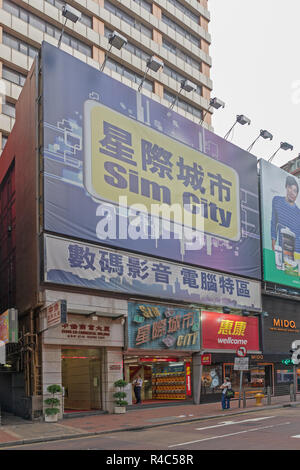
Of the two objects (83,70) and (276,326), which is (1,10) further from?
(276,326)

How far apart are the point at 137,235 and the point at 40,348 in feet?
28.0

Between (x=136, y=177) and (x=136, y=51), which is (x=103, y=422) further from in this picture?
(x=136, y=51)

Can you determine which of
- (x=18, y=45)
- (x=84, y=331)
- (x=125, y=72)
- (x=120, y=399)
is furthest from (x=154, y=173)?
(x=125, y=72)

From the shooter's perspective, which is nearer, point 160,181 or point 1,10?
point 160,181

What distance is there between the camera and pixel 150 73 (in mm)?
57250

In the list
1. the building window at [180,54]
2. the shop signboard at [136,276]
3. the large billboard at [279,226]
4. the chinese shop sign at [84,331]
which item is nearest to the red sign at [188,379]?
the shop signboard at [136,276]

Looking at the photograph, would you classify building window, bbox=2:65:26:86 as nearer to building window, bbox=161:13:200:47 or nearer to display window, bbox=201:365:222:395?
building window, bbox=161:13:200:47

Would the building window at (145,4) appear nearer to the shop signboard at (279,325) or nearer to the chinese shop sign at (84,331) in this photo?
the shop signboard at (279,325)

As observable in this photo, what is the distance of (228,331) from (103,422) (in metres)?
14.3

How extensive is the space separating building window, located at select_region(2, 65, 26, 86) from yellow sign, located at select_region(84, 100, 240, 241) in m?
18.4

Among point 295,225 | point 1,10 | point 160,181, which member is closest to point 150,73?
point 1,10

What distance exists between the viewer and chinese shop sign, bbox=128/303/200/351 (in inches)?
1161

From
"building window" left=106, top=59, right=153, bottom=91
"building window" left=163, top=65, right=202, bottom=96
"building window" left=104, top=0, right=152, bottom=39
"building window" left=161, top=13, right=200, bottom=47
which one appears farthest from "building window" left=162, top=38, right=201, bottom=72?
"building window" left=106, top=59, right=153, bottom=91

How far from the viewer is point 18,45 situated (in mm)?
46656
